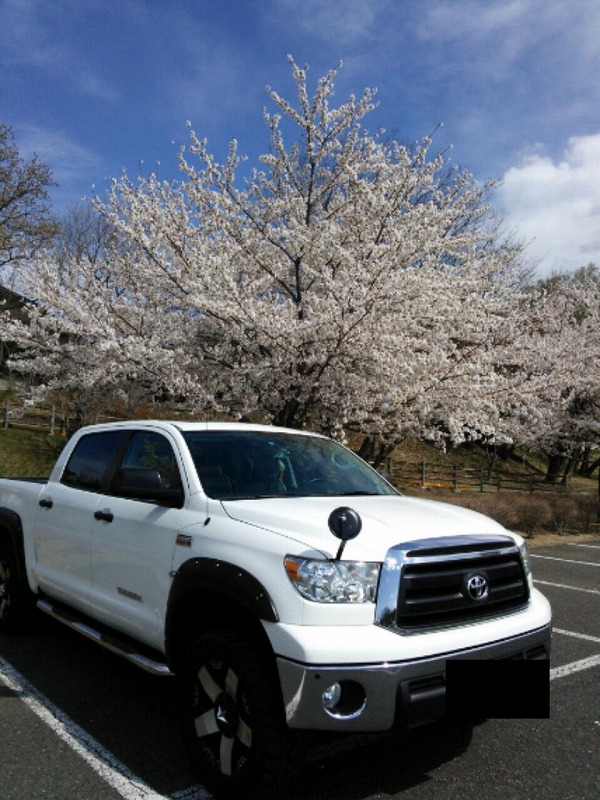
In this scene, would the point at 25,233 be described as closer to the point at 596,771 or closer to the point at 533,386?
the point at 533,386

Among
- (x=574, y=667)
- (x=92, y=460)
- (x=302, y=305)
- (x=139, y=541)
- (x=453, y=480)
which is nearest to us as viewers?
(x=139, y=541)

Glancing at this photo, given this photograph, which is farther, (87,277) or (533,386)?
(87,277)

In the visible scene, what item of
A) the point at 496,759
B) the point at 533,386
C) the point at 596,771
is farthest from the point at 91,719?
the point at 533,386

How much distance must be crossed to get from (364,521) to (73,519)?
2254 millimetres

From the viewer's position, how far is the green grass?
21.8m

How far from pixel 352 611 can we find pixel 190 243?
352 inches

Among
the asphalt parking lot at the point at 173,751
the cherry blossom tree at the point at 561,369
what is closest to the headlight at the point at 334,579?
the asphalt parking lot at the point at 173,751

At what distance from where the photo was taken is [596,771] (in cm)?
327

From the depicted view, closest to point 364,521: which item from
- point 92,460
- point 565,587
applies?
point 92,460

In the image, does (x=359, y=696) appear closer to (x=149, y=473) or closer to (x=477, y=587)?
(x=477, y=587)

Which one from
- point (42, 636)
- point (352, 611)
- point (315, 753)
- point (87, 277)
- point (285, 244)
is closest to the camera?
point (352, 611)

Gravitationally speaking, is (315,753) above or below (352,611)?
below

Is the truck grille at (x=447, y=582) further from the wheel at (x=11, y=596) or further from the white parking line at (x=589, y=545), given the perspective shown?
the white parking line at (x=589, y=545)

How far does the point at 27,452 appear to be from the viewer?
23.9 m
